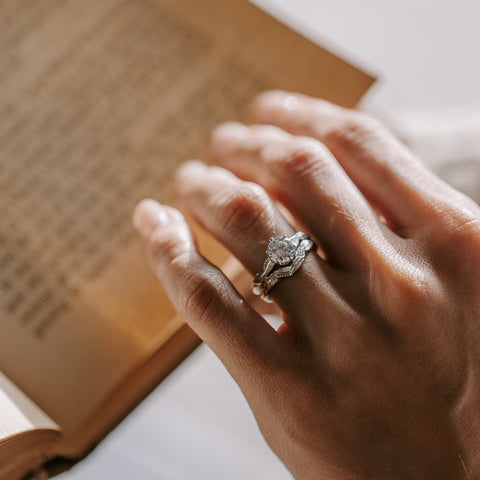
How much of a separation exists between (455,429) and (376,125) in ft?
0.96

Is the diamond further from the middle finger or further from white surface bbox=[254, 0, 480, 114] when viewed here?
white surface bbox=[254, 0, 480, 114]

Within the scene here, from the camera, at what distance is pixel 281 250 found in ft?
1.64

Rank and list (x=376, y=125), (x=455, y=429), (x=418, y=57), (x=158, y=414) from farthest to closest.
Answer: (x=418, y=57) < (x=158, y=414) < (x=376, y=125) < (x=455, y=429)

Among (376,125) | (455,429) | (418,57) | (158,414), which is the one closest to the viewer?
(455,429)

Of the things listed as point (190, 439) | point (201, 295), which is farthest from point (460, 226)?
point (190, 439)

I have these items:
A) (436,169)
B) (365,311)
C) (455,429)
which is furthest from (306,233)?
(436,169)

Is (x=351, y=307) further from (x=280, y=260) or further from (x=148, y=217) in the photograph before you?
(x=148, y=217)

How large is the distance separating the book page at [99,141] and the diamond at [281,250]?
95 mm

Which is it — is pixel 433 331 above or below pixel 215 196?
below

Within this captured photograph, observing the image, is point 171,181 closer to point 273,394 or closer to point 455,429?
point 273,394

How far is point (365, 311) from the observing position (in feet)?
1.62

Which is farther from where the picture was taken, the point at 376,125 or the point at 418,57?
the point at 418,57

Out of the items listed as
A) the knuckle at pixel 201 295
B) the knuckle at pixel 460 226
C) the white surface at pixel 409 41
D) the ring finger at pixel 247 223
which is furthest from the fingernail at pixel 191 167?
the white surface at pixel 409 41

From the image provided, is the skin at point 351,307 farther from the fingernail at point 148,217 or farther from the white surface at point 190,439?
the white surface at point 190,439
